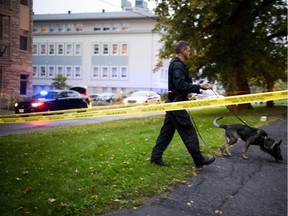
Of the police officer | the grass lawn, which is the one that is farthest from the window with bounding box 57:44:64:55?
the police officer

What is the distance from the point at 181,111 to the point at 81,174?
1.91 m

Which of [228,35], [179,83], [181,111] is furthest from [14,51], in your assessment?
[228,35]

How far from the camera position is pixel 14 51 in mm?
3275

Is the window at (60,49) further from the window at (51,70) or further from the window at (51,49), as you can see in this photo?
the window at (51,70)

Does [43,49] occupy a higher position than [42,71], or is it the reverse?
[43,49]

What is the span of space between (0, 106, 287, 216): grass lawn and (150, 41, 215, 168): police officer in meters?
0.46

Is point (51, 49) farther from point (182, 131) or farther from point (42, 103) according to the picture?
point (182, 131)

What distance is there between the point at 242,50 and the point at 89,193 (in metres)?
17.2

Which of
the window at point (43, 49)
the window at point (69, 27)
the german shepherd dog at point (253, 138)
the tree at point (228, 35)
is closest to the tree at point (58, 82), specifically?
the window at point (43, 49)

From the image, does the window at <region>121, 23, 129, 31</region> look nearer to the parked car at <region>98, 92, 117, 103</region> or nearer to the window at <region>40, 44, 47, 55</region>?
the parked car at <region>98, 92, 117, 103</region>

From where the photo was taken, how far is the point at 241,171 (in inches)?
249

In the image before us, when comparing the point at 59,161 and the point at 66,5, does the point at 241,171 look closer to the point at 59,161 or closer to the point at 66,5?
the point at 59,161

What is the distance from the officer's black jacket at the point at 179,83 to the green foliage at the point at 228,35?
1118 centimetres

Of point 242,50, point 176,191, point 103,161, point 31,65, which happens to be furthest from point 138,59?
point 31,65
